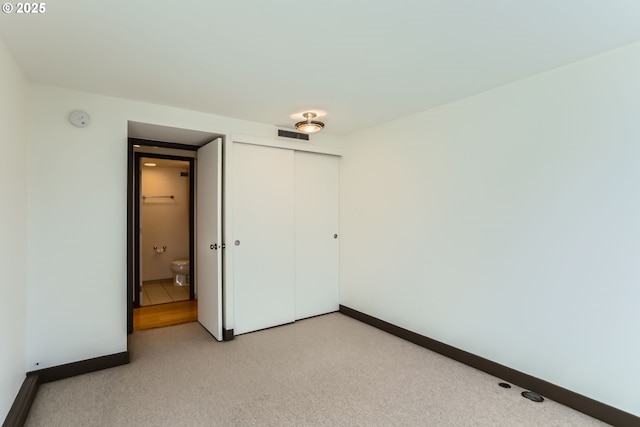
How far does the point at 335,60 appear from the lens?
221cm

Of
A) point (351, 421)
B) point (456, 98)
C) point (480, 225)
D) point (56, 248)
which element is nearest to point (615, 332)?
point (480, 225)

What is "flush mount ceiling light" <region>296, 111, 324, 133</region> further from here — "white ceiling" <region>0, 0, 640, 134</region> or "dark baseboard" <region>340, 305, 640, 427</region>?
"dark baseboard" <region>340, 305, 640, 427</region>

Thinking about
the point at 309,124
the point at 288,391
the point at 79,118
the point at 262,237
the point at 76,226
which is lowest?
the point at 288,391

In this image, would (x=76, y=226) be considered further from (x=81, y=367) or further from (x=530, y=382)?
(x=530, y=382)

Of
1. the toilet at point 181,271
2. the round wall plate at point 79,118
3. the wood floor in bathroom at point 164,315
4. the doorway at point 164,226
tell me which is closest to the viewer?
the round wall plate at point 79,118

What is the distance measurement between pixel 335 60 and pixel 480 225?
6.05 feet

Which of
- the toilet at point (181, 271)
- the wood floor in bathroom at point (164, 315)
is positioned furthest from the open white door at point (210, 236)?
the toilet at point (181, 271)

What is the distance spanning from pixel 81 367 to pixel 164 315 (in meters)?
1.51

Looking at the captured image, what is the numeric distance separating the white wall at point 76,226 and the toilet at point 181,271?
2622mm

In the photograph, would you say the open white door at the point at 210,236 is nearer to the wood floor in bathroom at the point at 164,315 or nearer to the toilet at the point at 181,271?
the wood floor in bathroom at the point at 164,315

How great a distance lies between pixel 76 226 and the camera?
2.71 m

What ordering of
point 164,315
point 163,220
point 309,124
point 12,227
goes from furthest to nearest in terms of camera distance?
point 163,220 < point 164,315 < point 309,124 < point 12,227

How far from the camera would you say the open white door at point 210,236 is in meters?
3.41

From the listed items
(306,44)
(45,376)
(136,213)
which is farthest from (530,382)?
(136,213)
